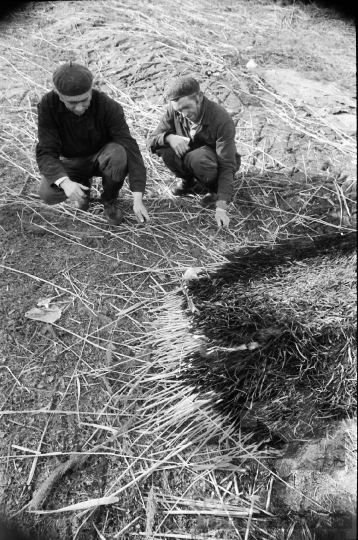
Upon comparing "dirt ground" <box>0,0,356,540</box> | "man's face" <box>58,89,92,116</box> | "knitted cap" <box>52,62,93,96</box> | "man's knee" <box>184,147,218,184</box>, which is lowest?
"dirt ground" <box>0,0,356,540</box>

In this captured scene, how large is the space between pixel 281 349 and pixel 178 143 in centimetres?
160

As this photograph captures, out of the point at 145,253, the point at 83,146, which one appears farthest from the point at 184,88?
the point at 145,253

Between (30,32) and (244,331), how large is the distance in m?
5.06

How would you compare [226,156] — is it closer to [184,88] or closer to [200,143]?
[200,143]

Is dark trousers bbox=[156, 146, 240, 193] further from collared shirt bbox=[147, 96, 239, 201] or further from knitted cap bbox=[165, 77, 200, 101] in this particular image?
knitted cap bbox=[165, 77, 200, 101]

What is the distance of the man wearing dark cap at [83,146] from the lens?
2926 millimetres

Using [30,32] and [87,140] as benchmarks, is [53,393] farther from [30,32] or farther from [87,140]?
[30,32]

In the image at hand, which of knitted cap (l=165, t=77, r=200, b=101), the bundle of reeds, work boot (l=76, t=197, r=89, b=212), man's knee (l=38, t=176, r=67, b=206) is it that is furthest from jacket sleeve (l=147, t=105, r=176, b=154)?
the bundle of reeds

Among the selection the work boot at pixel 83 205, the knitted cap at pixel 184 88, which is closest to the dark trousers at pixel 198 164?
the knitted cap at pixel 184 88

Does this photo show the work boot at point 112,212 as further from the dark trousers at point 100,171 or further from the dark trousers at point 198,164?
the dark trousers at point 198,164

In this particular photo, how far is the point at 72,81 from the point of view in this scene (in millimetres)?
2803

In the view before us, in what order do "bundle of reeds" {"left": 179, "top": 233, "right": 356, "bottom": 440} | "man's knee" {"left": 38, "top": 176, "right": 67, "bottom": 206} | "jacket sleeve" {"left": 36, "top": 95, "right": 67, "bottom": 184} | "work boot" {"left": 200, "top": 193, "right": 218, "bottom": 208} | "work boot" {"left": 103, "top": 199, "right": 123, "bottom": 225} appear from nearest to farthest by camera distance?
"bundle of reeds" {"left": 179, "top": 233, "right": 356, "bottom": 440}
"jacket sleeve" {"left": 36, "top": 95, "right": 67, "bottom": 184}
"man's knee" {"left": 38, "top": 176, "right": 67, "bottom": 206}
"work boot" {"left": 103, "top": 199, "right": 123, "bottom": 225}
"work boot" {"left": 200, "top": 193, "right": 218, "bottom": 208}

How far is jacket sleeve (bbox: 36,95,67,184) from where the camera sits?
3037 mm

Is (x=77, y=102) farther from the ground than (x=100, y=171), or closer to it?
farther from the ground
